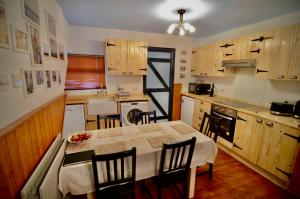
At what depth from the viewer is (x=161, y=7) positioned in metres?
2.18

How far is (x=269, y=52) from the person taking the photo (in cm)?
236

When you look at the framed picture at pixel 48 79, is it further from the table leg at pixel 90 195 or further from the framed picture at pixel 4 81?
the table leg at pixel 90 195

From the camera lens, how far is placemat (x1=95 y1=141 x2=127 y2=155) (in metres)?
1.47

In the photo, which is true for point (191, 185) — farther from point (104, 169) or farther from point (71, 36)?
point (71, 36)

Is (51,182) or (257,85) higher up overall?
(257,85)

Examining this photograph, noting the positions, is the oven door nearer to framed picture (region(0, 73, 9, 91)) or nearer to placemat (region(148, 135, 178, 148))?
placemat (region(148, 135, 178, 148))

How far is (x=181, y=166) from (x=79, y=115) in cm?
242

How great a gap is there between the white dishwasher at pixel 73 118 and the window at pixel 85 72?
68 cm

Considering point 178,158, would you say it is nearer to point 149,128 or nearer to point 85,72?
point 149,128

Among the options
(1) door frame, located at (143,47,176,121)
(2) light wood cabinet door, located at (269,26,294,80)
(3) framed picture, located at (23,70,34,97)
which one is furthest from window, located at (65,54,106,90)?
(2) light wood cabinet door, located at (269,26,294,80)

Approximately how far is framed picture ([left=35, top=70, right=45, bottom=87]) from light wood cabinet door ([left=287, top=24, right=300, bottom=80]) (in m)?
3.22

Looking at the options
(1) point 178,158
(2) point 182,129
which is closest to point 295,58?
(2) point 182,129

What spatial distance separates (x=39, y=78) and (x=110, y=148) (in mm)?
1010

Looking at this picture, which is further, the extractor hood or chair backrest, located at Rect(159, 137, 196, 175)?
the extractor hood
